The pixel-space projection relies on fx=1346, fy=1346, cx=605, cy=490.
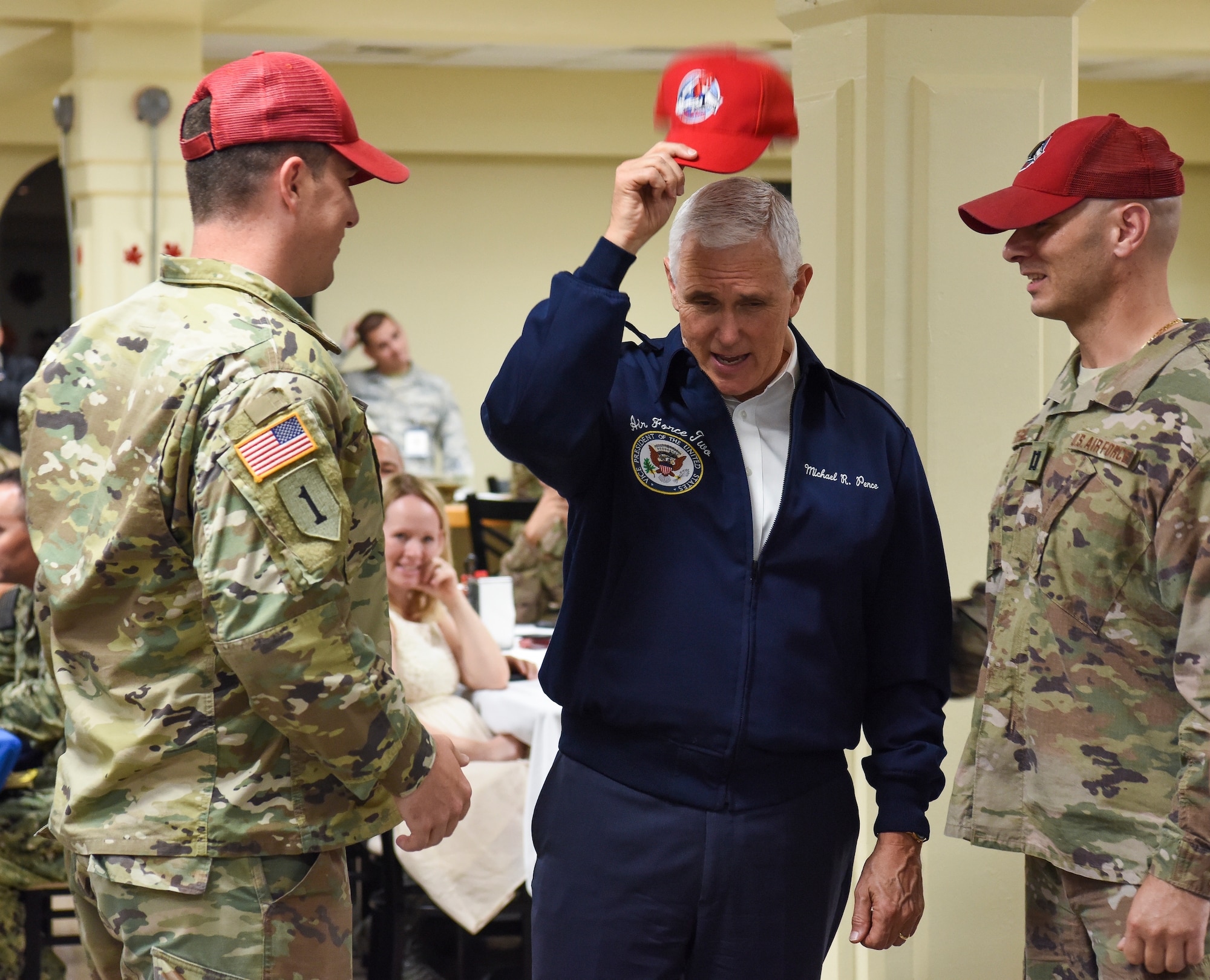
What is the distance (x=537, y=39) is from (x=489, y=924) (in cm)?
515

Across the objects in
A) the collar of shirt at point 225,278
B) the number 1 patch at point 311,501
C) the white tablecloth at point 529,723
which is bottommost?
the white tablecloth at point 529,723

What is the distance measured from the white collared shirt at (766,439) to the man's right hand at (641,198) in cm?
27

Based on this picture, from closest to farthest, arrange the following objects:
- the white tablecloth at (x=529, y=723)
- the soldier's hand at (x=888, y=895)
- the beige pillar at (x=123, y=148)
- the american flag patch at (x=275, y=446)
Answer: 1. the american flag patch at (x=275, y=446)
2. the soldier's hand at (x=888, y=895)
3. the white tablecloth at (x=529, y=723)
4. the beige pillar at (x=123, y=148)

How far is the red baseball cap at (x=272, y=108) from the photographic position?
1517mm

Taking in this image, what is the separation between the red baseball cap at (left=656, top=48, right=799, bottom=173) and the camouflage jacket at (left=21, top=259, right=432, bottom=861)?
57 centimetres

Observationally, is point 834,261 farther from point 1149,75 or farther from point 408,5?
point 1149,75

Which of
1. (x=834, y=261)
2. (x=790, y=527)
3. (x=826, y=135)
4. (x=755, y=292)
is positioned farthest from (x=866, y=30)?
(x=790, y=527)

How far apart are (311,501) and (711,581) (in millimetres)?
514

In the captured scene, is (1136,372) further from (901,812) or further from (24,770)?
(24,770)

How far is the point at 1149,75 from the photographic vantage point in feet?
28.2

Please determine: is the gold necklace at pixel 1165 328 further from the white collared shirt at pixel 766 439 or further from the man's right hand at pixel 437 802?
the man's right hand at pixel 437 802

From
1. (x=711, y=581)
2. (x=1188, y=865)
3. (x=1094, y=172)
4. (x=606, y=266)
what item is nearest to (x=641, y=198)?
(x=606, y=266)

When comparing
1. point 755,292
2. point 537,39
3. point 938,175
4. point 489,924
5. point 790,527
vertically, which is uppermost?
point 537,39

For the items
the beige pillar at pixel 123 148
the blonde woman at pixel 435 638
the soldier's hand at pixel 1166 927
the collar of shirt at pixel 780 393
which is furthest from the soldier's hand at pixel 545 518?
the beige pillar at pixel 123 148
